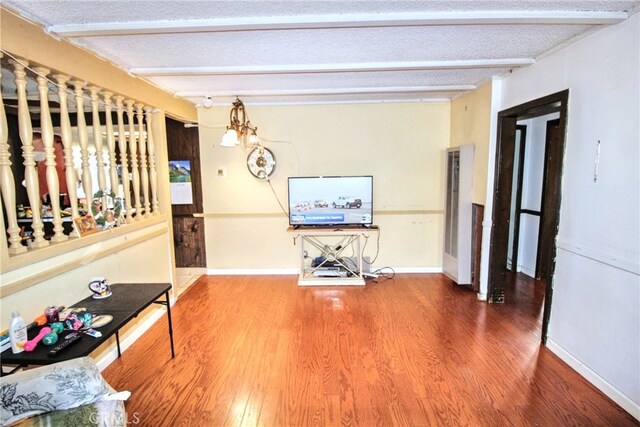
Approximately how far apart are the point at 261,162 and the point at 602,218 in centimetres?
348

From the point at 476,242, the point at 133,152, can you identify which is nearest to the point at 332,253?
the point at 476,242

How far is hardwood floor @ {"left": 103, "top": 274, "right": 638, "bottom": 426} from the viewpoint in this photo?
1903 millimetres

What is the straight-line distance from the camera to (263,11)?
→ 1.79 m

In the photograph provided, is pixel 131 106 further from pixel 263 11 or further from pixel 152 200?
pixel 263 11

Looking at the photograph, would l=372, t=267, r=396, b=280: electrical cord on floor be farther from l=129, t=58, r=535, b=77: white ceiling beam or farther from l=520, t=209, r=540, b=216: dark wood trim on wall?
l=129, t=58, r=535, b=77: white ceiling beam

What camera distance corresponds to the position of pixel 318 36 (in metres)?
2.13

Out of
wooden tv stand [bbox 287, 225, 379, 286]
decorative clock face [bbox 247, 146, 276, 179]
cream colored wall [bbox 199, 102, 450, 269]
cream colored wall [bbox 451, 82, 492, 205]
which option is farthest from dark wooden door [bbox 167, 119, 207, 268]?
cream colored wall [bbox 451, 82, 492, 205]

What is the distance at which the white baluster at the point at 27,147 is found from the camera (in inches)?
72.2

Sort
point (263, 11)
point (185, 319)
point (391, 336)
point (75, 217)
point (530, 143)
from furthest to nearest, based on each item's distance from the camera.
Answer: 1. point (530, 143)
2. point (185, 319)
3. point (391, 336)
4. point (75, 217)
5. point (263, 11)

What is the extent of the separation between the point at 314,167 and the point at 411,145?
4.38 ft

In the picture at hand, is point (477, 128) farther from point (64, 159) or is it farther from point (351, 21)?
point (64, 159)

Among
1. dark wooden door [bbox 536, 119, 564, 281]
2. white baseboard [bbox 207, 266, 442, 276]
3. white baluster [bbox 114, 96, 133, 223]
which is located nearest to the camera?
white baluster [bbox 114, 96, 133, 223]

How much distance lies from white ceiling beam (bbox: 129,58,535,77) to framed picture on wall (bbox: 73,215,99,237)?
1.33m

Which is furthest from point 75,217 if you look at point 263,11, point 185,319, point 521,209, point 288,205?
point 521,209
